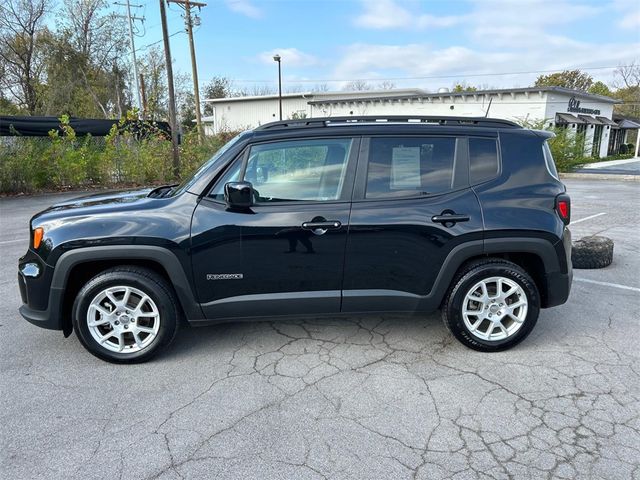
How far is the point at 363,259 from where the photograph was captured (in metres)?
3.38

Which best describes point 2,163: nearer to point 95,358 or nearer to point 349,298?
point 95,358

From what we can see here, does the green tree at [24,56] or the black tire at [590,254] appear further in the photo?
the green tree at [24,56]

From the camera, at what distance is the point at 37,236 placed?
130 inches

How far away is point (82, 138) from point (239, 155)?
1448 cm

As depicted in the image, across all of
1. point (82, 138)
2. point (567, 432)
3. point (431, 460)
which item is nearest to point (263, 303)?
point (431, 460)

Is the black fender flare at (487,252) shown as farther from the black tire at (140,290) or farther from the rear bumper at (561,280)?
the black tire at (140,290)

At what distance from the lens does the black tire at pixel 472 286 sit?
3.50 meters

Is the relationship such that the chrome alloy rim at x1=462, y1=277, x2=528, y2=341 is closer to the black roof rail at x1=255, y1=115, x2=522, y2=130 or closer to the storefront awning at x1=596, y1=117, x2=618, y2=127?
the black roof rail at x1=255, y1=115, x2=522, y2=130

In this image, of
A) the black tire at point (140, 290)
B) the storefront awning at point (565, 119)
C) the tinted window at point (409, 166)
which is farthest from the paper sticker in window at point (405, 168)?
the storefront awning at point (565, 119)

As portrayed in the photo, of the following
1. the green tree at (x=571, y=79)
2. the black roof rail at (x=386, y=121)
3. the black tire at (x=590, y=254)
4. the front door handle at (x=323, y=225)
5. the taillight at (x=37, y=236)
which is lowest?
the black tire at (x=590, y=254)

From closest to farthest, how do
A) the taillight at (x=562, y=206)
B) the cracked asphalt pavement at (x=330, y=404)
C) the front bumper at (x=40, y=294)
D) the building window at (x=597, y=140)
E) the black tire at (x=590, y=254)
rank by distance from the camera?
the cracked asphalt pavement at (x=330, y=404), the front bumper at (x=40, y=294), the taillight at (x=562, y=206), the black tire at (x=590, y=254), the building window at (x=597, y=140)

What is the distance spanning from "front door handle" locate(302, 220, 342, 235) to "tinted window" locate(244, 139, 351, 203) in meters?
0.20

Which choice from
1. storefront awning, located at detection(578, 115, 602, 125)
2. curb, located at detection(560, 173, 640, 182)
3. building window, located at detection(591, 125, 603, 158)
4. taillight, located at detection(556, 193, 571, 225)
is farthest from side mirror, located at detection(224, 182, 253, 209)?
building window, located at detection(591, 125, 603, 158)

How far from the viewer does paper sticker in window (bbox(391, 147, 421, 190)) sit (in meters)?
3.46
